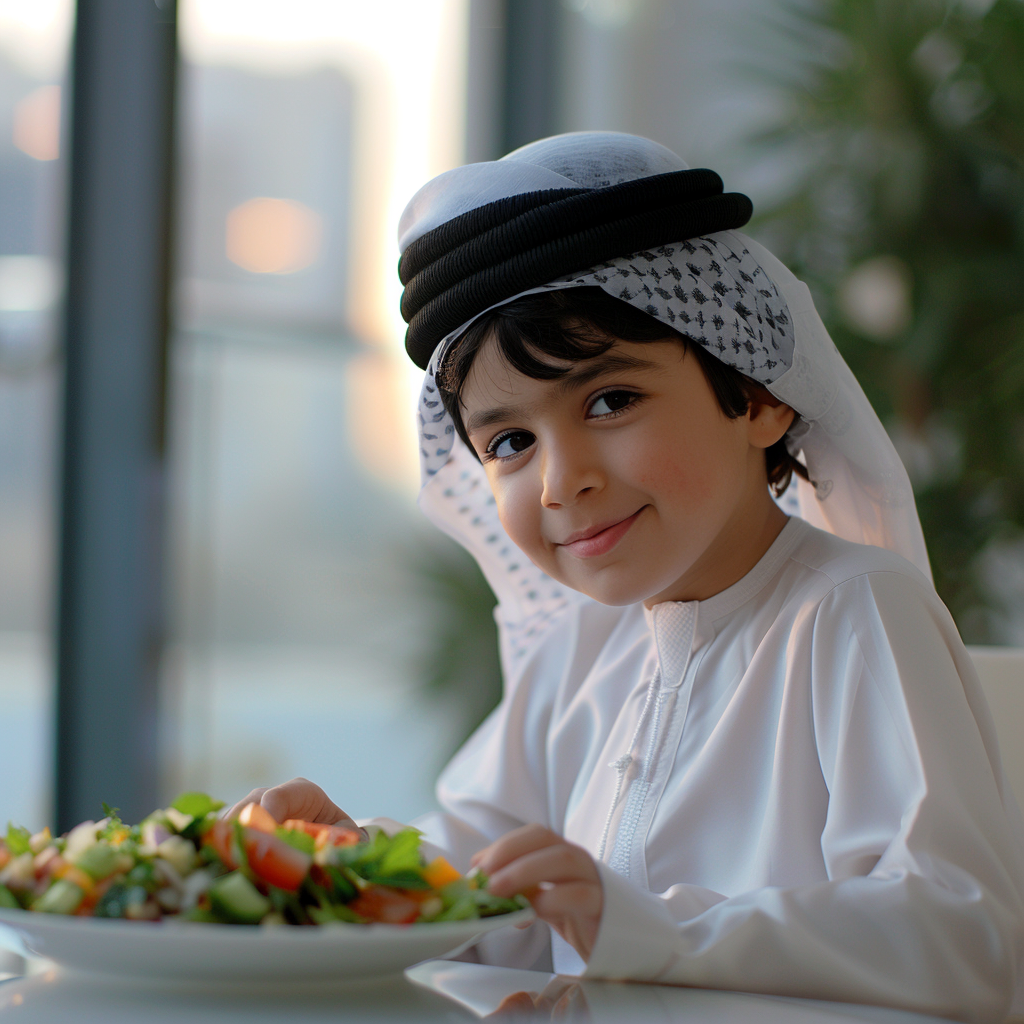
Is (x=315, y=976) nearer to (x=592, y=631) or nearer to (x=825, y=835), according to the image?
(x=825, y=835)

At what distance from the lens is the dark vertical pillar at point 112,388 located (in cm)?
236

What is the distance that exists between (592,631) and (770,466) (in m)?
0.28

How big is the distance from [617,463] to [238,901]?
0.52 meters

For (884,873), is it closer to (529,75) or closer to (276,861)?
(276,861)

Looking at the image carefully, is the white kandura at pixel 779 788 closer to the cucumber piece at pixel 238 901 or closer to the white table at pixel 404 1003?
the white table at pixel 404 1003

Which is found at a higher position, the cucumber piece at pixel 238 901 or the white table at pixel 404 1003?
the cucumber piece at pixel 238 901

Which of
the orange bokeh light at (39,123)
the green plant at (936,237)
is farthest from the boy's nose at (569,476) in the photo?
the orange bokeh light at (39,123)

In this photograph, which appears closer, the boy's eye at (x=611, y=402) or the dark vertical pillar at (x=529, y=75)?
the boy's eye at (x=611, y=402)

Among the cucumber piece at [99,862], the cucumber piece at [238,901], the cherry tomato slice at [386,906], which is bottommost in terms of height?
the cherry tomato slice at [386,906]

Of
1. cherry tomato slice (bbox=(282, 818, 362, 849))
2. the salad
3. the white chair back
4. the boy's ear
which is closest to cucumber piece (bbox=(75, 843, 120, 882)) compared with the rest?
the salad

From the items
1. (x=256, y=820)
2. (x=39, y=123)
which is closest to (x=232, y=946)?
(x=256, y=820)

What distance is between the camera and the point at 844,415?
41.7 inches

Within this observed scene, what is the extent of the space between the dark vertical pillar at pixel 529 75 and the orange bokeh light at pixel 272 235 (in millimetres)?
683

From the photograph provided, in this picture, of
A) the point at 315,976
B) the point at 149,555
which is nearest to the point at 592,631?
the point at 315,976
